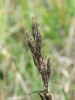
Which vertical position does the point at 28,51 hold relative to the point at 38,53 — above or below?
below

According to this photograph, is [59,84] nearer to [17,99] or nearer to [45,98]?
[17,99]

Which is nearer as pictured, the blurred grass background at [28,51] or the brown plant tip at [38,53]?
the brown plant tip at [38,53]

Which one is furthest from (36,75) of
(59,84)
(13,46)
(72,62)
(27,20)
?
(27,20)

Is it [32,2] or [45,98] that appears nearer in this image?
[45,98]

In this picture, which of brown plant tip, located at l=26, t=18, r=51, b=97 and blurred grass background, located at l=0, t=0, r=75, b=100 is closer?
brown plant tip, located at l=26, t=18, r=51, b=97

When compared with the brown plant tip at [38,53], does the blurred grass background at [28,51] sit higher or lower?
lower

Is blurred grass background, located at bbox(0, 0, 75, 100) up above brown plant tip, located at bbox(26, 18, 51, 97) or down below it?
below

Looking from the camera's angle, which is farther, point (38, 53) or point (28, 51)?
point (28, 51)

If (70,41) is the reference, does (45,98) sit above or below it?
above
